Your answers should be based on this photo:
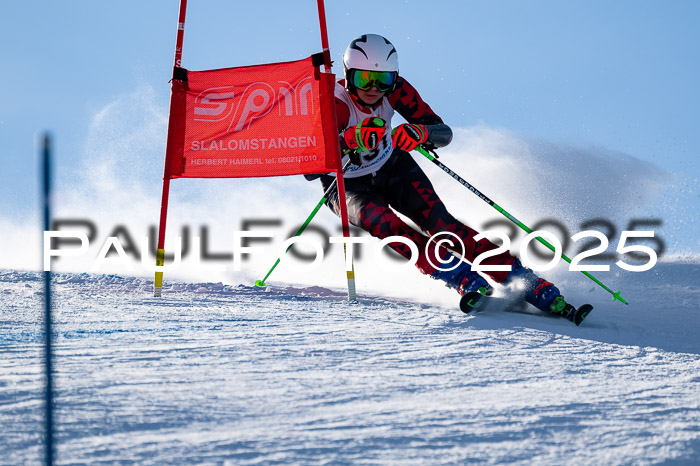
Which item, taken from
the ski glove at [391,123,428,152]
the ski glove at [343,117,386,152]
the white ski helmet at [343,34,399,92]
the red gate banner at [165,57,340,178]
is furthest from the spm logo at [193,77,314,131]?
the ski glove at [391,123,428,152]

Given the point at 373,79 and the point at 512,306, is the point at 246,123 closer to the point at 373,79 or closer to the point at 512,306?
the point at 373,79

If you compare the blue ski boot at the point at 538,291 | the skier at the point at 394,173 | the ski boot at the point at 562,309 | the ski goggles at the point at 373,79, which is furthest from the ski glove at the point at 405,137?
the ski boot at the point at 562,309

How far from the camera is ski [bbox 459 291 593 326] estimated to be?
145 inches

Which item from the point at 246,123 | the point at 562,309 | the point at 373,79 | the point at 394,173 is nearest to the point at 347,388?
the point at 562,309

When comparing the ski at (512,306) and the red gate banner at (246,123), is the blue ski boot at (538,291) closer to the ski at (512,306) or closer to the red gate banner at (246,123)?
the ski at (512,306)

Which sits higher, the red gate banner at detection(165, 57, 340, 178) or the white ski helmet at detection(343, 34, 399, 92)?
the white ski helmet at detection(343, 34, 399, 92)

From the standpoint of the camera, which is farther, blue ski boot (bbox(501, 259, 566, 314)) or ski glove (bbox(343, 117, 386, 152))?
ski glove (bbox(343, 117, 386, 152))

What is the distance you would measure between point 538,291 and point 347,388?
2.05 m

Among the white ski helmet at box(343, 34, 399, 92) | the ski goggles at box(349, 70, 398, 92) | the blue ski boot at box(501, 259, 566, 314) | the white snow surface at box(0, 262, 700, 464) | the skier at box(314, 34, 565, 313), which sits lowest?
the white snow surface at box(0, 262, 700, 464)

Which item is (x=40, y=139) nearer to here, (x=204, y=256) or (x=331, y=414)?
(x=331, y=414)

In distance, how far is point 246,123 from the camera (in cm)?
480

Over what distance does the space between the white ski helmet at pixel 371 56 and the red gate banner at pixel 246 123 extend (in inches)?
13.7

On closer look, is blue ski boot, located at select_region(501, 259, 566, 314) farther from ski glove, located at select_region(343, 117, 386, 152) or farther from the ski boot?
ski glove, located at select_region(343, 117, 386, 152)

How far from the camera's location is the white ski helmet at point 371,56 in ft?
14.2
